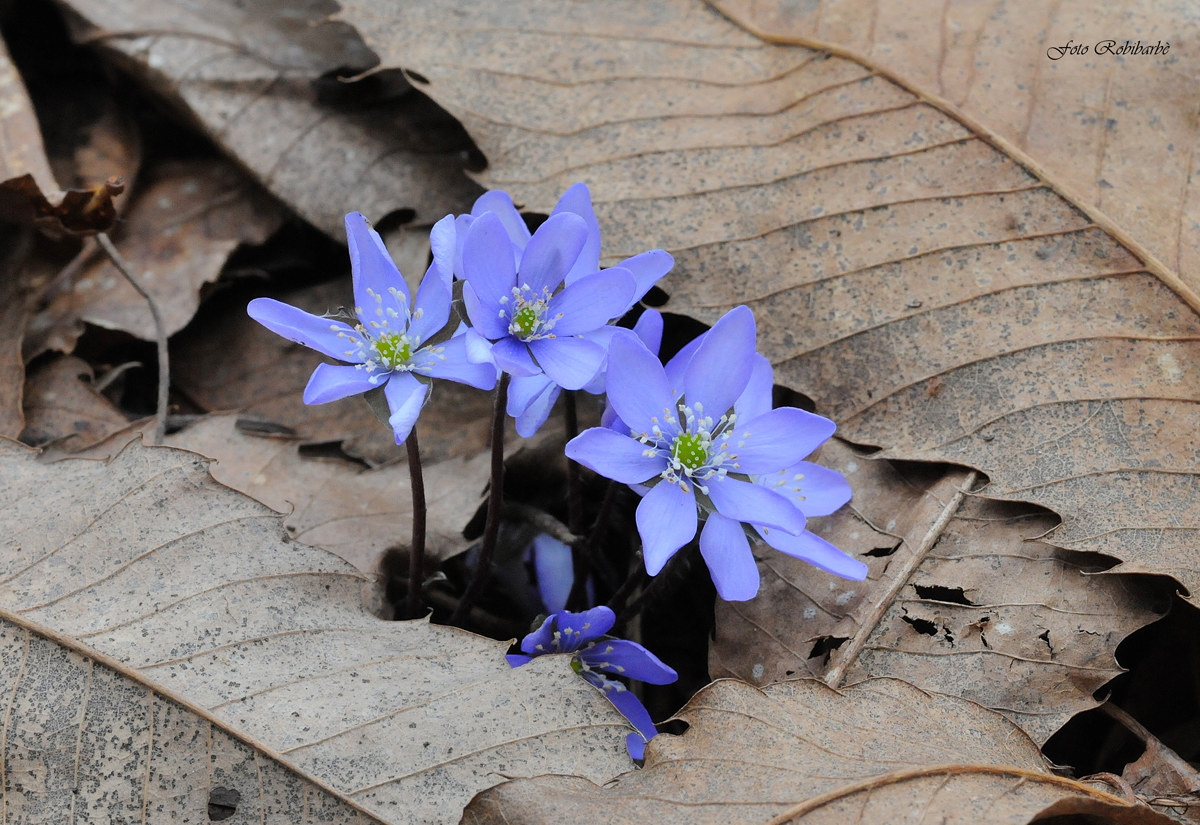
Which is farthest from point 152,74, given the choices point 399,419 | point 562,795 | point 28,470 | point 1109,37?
point 1109,37

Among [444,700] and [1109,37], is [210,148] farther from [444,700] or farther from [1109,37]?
[1109,37]

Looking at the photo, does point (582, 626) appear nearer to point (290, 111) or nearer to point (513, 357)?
point (513, 357)

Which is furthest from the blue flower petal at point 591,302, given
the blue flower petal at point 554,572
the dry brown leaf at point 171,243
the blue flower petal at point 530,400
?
the dry brown leaf at point 171,243

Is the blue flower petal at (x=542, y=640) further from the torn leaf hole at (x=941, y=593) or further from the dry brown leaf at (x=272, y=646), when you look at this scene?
the torn leaf hole at (x=941, y=593)

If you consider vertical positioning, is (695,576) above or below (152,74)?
below

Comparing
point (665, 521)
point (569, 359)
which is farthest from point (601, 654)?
point (569, 359)

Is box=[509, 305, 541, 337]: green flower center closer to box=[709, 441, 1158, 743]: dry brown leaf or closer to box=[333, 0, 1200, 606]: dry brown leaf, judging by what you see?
box=[333, 0, 1200, 606]: dry brown leaf
